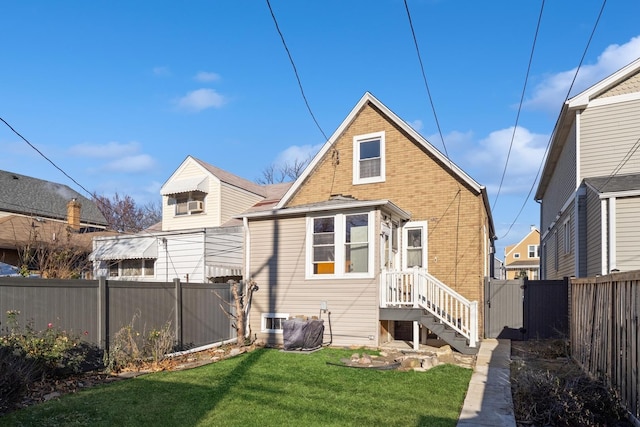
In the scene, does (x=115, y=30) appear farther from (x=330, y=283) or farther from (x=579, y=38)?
(x=579, y=38)

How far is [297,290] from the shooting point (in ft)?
42.2

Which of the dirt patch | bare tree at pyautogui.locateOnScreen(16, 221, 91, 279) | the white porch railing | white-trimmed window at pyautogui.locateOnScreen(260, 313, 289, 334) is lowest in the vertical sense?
white-trimmed window at pyautogui.locateOnScreen(260, 313, 289, 334)

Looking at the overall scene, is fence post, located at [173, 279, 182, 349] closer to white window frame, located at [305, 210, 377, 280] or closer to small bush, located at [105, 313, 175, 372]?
small bush, located at [105, 313, 175, 372]

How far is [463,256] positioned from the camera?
13047 mm

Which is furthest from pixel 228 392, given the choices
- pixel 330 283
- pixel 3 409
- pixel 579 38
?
pixel 579 38

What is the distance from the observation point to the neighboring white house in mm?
19203

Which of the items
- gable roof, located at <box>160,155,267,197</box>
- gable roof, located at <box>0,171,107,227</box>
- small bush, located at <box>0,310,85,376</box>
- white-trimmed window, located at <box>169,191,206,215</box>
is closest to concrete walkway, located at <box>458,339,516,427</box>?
small bush, located at <box>0,310,85,376</box>

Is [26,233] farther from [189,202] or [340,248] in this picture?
[340,248]

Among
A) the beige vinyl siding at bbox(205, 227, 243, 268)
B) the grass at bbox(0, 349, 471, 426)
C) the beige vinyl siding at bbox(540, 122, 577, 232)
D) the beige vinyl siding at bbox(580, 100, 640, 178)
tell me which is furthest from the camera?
the beige vinyl siding at bbox(205, 227, 243, 268)

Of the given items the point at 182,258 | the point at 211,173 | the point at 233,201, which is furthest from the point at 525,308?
the point at 211,173

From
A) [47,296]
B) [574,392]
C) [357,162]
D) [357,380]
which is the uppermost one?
[357,162]

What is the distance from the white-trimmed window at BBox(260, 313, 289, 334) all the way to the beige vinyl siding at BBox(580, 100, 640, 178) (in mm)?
9669

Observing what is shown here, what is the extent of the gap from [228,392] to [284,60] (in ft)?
21.5

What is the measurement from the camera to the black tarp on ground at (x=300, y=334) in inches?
436
